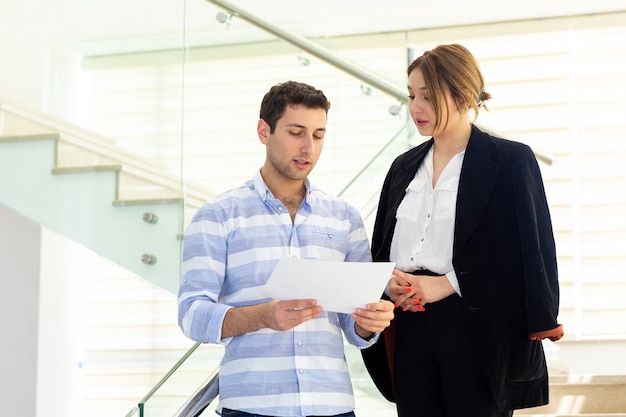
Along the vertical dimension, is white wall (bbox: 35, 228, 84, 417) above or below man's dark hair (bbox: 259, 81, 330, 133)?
below

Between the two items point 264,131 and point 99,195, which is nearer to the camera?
point 264,131

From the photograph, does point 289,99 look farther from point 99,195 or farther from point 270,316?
point 99,195

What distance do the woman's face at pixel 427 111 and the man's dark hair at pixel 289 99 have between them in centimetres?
23

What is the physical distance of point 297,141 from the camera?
206 cm

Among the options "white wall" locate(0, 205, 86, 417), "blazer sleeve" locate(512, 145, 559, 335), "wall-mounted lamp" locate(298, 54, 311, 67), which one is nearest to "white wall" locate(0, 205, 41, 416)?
"white wall" locate(0, 205, 86, 417)

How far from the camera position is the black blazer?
6.40 ft

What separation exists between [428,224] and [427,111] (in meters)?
0.27

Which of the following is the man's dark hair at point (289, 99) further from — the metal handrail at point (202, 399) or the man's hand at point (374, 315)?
the metal handrail at point (202, 399)

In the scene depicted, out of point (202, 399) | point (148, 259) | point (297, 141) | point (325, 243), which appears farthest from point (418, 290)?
point (148, 259)

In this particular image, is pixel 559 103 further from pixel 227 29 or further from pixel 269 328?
pixel 269 328

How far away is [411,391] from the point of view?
2041 millimetres

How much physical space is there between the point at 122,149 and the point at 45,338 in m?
1.99

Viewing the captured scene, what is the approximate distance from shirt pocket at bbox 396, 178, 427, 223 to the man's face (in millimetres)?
260

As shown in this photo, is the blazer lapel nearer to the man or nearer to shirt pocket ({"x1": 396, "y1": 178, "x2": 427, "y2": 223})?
shirt pocket ({"x1": 396, "y1": 178, "x2": 427, "y2": 223})
